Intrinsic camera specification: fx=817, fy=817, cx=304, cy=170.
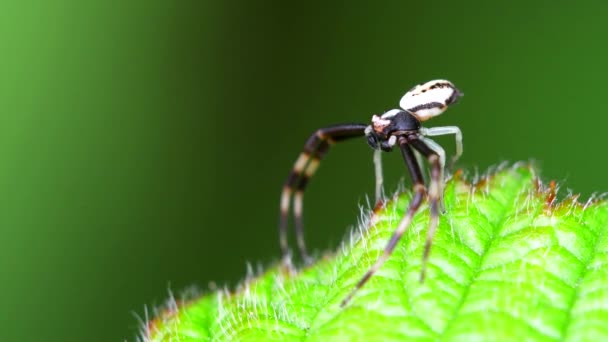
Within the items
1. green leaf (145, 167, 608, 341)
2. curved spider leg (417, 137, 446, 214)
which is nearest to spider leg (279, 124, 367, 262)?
curved spider leg (417, 137, 446, 214)

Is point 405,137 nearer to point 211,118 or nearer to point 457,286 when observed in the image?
point 457,286

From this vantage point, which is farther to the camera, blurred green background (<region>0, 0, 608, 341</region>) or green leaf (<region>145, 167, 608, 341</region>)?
blurred green background (<region>0, 0, 608, 341</region>)

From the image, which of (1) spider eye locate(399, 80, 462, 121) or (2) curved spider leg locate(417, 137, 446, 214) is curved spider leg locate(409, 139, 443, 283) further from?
(1) spider eye locate(399, 80, 462, 121)

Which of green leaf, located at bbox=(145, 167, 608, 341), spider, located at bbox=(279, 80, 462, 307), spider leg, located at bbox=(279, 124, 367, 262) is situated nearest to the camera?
green leaf, located at bbox=(145, 167, 608, 341)

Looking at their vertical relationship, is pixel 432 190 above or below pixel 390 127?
below

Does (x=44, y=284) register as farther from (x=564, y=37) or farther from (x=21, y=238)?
(x=564, y=37)

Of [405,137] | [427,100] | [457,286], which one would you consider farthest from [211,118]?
[457,286]

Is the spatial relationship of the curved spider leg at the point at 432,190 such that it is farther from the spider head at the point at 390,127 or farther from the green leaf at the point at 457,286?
A: the spider head at the point at 390,127

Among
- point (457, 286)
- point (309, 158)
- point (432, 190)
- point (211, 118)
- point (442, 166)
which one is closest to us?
point (457, 286)
